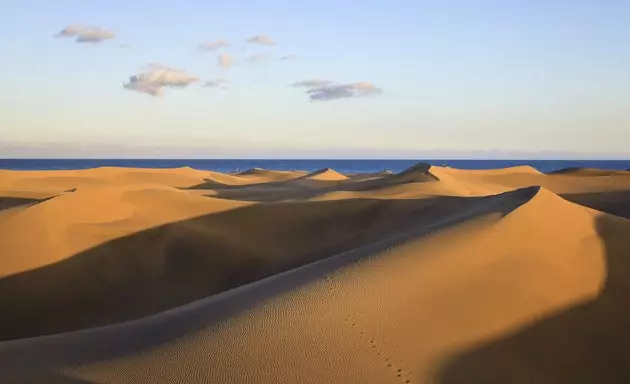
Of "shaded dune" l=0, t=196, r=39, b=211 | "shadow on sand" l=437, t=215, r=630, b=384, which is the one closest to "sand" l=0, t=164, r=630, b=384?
"shadow on sand" l=437, t=215, r=630, b=384

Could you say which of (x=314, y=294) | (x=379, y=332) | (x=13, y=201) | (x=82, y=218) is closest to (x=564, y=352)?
(x=379, y=332)

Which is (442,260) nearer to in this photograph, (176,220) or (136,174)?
(176,220)

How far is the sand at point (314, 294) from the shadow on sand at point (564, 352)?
0.06 feet

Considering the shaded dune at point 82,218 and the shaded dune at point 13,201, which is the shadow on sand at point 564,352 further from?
the shaded dune at point 13,201

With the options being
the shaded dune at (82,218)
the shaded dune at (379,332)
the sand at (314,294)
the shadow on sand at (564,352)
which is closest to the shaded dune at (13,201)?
the shaded dune at (82,218)

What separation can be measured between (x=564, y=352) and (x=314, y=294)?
233 centimetres

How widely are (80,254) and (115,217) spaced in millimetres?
3196

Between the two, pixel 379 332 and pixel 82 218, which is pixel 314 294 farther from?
pixel 82 218

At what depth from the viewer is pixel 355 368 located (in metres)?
4.69

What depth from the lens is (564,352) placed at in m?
5.95

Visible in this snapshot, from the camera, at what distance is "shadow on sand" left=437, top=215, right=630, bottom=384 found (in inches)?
203

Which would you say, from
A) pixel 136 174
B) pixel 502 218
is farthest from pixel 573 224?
pixel 136 174

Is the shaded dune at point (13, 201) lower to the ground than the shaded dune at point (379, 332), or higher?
lower

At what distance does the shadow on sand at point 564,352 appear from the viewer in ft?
16.9
